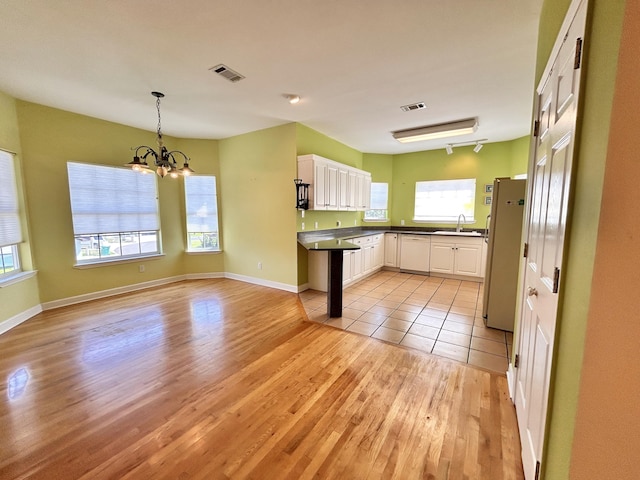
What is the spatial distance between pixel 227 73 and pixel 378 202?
4.66 meters

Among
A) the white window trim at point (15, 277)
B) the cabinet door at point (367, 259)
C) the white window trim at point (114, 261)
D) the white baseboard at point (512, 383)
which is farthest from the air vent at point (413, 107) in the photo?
the white window trim at point (15, 277)

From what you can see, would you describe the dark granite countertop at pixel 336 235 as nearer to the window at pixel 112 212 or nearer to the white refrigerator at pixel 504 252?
the white refrigerator at pixel 504 252

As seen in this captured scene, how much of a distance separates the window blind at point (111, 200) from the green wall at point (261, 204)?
130 cm

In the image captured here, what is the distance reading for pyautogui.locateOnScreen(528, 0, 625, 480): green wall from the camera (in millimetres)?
726

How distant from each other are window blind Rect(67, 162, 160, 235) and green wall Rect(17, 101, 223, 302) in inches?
4.5

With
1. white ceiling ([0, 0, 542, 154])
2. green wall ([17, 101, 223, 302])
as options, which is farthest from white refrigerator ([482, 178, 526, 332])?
green wall ([17, 101, 223, 302])

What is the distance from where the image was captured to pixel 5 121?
3146 millimetres

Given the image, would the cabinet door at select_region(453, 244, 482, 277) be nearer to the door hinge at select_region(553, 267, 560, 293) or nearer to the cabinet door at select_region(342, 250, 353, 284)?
the cabinet door at select_region(342, 250, 353, 284)

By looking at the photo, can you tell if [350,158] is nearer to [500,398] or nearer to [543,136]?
[543,136]

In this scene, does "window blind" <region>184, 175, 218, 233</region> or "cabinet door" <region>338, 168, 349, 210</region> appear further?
"window blind" <region>184, 175, 218, 233</region>

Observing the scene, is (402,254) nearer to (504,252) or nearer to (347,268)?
(347,268)

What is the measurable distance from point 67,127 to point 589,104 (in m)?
5.46

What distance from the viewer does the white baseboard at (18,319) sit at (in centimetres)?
301

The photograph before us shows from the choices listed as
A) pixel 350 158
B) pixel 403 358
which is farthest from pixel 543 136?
pixel 350 158
